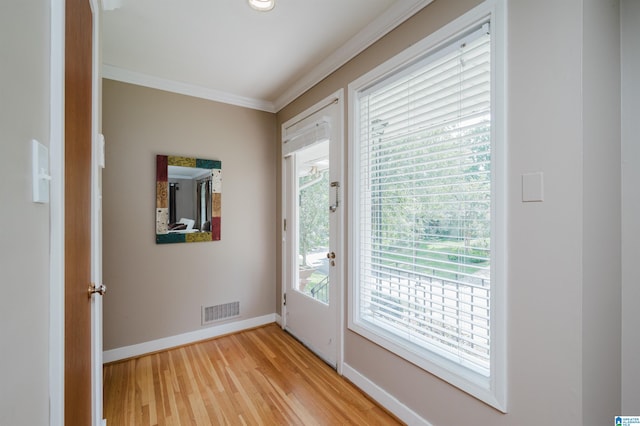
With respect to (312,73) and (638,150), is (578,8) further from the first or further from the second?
(312,73)

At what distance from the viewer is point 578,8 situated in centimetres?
111

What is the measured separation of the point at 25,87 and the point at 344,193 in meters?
1.88

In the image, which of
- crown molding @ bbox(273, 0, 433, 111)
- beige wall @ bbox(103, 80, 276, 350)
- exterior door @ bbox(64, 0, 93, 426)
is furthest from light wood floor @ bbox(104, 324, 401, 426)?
crown molding @ bbox(273, 0, 433, 111)

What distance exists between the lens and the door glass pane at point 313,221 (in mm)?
2617

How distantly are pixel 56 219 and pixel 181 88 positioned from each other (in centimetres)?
251

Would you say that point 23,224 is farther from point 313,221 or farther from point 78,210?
point 313,221

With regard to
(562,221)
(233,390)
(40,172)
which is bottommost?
(233,390)

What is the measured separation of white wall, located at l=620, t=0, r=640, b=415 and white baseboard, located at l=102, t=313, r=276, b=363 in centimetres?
291

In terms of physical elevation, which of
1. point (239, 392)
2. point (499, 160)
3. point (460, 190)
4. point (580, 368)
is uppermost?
point (499, 160)

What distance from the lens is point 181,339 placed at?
2850 mm

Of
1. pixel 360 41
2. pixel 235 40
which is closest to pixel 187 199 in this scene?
pixel 235 40

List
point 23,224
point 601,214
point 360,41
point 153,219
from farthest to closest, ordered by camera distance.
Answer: point 153,219, point 360,41, point 601,214, point 23,224

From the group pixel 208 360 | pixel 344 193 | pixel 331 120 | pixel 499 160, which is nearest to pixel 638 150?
pixel 499 160

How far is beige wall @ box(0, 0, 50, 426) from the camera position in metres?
0.50
